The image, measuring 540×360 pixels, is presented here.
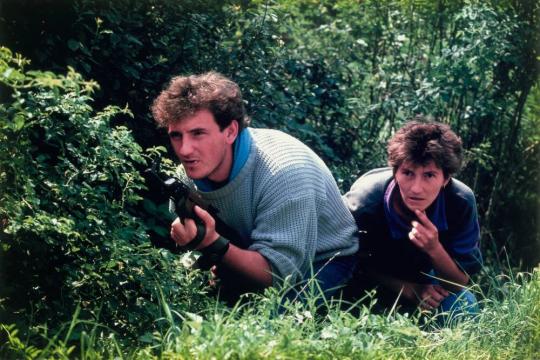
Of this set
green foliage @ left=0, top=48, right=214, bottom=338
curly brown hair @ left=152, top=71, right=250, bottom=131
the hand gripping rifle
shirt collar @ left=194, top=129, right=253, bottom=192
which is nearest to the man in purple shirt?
shirt collar @ left=194, top=129, right=253, bottom=192

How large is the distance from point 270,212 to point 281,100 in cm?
205

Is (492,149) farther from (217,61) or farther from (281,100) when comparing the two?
(217,61)

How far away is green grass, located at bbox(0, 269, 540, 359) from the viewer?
353 cm

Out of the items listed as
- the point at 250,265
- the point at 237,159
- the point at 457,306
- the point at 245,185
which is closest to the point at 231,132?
the point at 237,159

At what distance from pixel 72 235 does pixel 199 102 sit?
0.91 m

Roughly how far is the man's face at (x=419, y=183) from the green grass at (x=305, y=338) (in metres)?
0.63

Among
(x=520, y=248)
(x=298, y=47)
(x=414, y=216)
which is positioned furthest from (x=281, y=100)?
(x=520, y=248)

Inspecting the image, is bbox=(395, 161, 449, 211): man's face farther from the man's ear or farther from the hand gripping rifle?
the hand gripping rifle

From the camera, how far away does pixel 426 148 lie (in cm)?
512

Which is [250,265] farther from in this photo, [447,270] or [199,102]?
[447,270]

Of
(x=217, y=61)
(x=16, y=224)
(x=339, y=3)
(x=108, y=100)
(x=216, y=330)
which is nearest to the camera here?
(x=216, y=330)

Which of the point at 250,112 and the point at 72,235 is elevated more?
the point at 250,112

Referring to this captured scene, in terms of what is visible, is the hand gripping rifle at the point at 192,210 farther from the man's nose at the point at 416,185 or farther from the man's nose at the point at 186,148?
the man's nose at the point at 416,185

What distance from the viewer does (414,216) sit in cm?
521
